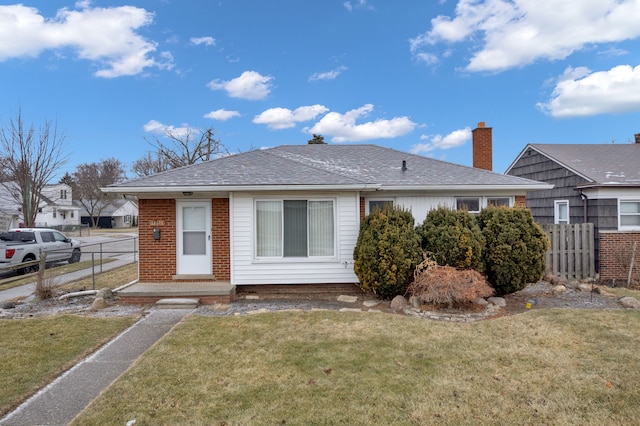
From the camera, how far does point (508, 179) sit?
9.88 meters

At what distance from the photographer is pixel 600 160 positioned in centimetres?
1373

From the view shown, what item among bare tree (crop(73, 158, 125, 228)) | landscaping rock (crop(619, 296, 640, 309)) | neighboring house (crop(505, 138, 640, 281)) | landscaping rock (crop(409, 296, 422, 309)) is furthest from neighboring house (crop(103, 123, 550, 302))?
bare tree (crop(73, 158, 125, 228))

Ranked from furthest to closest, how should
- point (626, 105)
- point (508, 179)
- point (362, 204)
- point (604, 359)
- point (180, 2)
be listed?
point (626, 105) < point (180, 2) < point (508, 179) < point (362, 204) < point (604, 359)

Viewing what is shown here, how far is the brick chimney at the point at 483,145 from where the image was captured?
43.6 ft

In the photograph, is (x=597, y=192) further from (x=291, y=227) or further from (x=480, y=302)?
(x=291, y=227)

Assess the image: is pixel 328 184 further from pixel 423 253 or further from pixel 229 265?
pixel 229 265

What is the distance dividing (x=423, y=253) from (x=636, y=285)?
23.1 feet

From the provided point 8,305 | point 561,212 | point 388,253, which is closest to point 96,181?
point 8,305

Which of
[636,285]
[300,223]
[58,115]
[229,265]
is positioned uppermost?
[58,115]

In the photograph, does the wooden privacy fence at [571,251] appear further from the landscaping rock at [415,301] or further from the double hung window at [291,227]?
the double hung window at [291,227]

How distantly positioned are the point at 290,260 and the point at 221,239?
1743 millimetres

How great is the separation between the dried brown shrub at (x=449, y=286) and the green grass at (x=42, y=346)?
552 cm

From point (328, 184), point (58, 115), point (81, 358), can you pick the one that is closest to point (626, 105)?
point (328, 184)

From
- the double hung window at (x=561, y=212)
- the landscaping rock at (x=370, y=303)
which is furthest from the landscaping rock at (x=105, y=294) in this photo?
the double hung window at (x=561, y=212)
